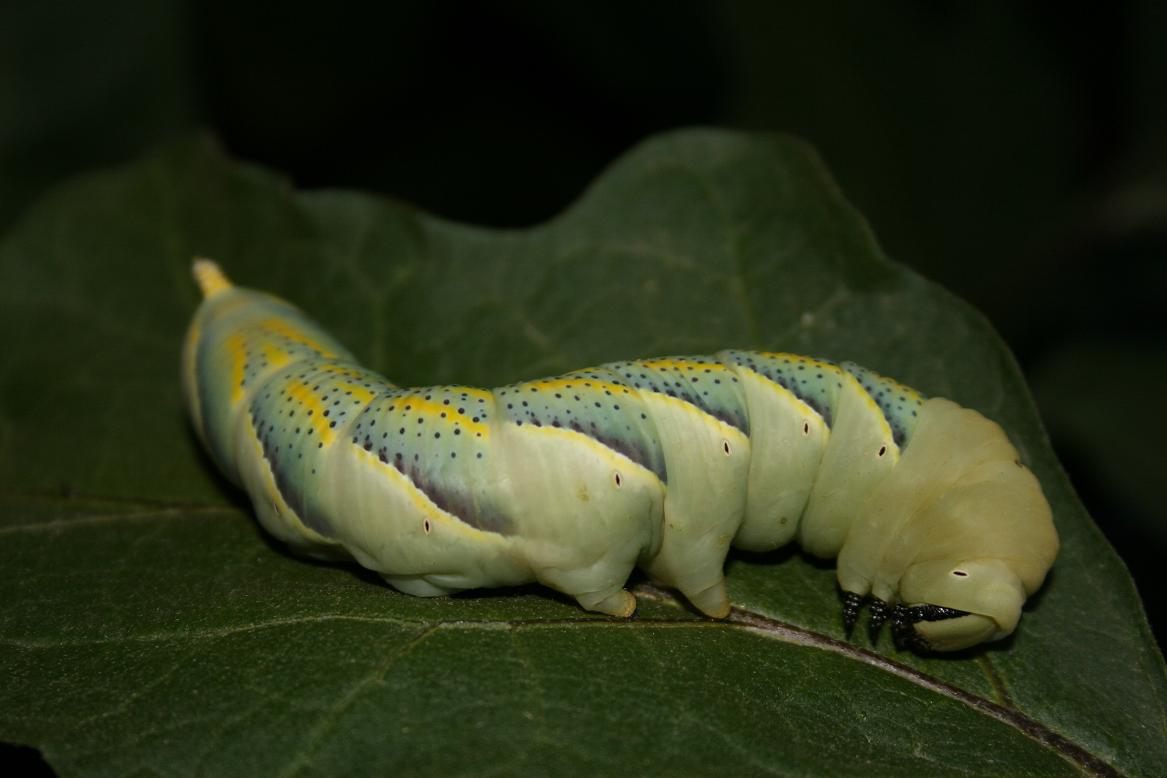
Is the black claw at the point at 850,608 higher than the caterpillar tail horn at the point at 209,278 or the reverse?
the reverse

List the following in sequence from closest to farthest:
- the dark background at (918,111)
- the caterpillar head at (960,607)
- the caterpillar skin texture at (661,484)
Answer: the caterpillar head at (960,607) < the caterpillar skin texture at (661,484) < the dark background at (918,111)

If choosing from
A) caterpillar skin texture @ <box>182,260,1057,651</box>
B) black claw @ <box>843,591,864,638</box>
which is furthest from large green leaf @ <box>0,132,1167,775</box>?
caterpillar skin texture @ <box>182,260,1057,651</box>

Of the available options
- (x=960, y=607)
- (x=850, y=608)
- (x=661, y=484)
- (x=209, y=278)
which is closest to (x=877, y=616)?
(x=850, y=608)

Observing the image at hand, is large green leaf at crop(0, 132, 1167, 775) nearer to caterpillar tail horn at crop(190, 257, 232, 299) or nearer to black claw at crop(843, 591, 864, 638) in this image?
black claw at crop(843, 591, 864, 638)

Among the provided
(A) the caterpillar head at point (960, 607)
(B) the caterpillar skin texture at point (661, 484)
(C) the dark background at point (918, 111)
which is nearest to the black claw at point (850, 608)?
(B) the caterpillar skin texture at point (661, 484)

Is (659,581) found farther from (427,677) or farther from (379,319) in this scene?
(379,319)

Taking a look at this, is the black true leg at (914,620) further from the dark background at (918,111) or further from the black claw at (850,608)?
the dark background at (918,111)

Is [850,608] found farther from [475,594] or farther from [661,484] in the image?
[475,594]
